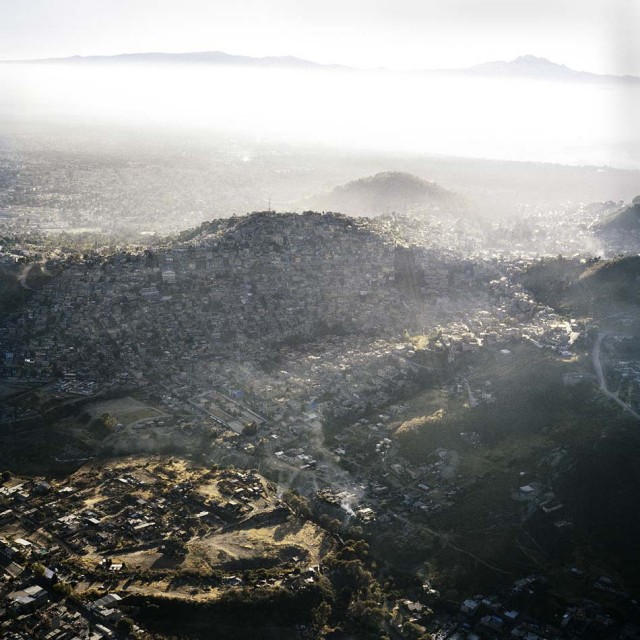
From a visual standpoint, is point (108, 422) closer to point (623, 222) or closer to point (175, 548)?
point (175, 548)

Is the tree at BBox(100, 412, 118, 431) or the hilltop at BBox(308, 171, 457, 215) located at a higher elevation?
the hilltop at BBox(308, 171, 457, 215)

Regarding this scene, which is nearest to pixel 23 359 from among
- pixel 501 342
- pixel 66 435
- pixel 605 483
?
pixel 66 435

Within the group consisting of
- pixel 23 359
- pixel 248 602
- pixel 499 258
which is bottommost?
pixel 248 602

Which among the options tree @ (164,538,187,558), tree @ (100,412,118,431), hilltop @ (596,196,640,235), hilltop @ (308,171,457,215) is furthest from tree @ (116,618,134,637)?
hilltop @ (308,171,457,215)

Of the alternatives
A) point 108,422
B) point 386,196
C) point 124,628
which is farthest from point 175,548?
point 386,196

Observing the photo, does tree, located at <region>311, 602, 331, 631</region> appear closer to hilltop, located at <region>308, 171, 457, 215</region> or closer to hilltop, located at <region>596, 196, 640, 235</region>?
hilltop, located at <region>596, 196, 640, 235</region>

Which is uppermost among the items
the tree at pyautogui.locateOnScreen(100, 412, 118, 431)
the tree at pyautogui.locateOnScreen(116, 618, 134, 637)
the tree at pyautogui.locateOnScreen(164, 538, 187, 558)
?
the tree at pyautogui.locateOnScreen(100, 412, 118, 431)

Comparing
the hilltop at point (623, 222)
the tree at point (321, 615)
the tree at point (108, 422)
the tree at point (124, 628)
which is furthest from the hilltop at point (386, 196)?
the tree at point (124, 628)

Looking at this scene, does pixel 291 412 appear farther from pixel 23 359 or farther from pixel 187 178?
pixel 187 178
